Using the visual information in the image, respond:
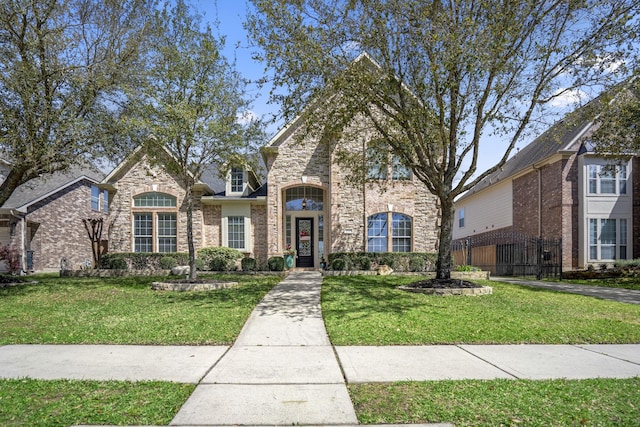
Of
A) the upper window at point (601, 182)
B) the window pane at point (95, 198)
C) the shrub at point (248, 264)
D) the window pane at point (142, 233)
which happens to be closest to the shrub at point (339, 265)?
the shrub at point (248, 264)

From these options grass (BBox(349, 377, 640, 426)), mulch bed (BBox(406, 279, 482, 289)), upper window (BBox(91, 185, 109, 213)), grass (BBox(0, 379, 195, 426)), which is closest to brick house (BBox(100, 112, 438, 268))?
mulch bed (BBox(406, 279, 482, 289))

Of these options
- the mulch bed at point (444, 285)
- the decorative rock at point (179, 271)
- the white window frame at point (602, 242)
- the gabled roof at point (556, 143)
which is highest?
the gabled roof at point (556, 143)

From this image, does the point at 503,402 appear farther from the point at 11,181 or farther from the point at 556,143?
the point at 556,143

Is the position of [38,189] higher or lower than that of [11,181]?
higher

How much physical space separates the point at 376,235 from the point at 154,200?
10.4m

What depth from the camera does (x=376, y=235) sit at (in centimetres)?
1867

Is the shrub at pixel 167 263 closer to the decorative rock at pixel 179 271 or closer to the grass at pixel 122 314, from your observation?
the decorative rock at pixel 179 271

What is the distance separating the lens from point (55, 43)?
41.9ft

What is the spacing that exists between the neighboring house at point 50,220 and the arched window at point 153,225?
206 centimetres

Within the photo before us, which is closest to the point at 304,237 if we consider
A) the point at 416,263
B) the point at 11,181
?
the point at 416,263

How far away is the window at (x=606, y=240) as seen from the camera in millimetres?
20094

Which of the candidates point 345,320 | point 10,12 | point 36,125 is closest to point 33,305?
point 36,125

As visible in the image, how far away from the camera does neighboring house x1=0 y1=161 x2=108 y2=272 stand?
20.8m

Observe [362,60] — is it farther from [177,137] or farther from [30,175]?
[30,175]
